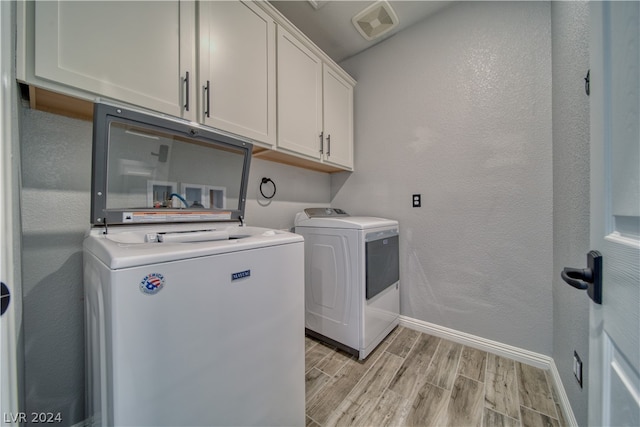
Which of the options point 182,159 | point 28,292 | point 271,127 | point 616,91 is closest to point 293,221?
point 271,127

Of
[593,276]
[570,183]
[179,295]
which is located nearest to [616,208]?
[593,276]

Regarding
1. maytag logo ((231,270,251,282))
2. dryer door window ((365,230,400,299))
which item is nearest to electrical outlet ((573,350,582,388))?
dryer door window ((365,230,400,299))

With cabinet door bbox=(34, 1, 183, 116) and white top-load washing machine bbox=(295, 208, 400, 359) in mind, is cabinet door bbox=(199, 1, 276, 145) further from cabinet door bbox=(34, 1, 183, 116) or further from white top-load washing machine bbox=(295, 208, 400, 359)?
white top-load washing machine bbox=(295, 208, 400, 359)

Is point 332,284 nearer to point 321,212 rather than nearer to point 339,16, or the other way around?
point 321,212

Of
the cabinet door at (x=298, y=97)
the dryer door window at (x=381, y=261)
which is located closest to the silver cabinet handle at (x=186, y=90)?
the cabinet door at (x=298, y=97)

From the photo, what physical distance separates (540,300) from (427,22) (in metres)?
2.42

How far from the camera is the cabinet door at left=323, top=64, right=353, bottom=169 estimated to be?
80.6 inches

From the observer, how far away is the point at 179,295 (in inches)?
27.3

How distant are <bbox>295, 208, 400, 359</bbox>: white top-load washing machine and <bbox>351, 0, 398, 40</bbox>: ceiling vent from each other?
5.58ft

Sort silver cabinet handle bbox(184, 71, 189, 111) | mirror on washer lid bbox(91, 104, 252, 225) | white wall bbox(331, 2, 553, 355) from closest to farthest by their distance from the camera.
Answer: mirror on washer lid bbox(91, 104, 252, 225) → silver cabinet handle bbox(184, 71, 189, 111) → white wall bbox(331, 2, 553, 355)

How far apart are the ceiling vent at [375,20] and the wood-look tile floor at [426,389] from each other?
2.76 metres

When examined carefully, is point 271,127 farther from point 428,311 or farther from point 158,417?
point 428,311

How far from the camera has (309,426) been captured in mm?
1174

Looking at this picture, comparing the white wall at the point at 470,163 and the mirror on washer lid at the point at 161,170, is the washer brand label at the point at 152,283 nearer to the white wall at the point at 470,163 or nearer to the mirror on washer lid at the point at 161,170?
the mirror on washer lid at the point at 161,170
